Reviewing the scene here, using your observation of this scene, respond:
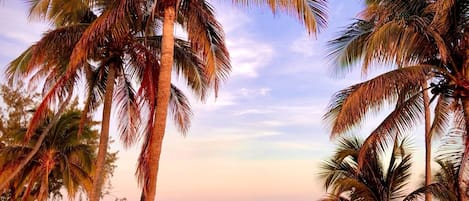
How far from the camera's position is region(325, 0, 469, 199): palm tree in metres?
9.83

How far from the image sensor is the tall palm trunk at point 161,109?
810 cm

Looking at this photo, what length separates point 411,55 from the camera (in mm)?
10805

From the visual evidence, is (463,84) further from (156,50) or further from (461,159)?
(156,50)

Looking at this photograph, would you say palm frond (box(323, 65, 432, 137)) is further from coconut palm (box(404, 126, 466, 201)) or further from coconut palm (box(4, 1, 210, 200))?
coconut palm (box(4, 1, 210, 200))

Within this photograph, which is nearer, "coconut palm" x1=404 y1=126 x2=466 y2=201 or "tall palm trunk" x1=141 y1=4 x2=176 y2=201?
"tall palm trunk" x1=141 y1=4 x2=176 y2=201

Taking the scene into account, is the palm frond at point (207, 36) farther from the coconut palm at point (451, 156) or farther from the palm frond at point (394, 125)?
the coconut palm at point (451, 156)

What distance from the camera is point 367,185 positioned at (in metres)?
13.5

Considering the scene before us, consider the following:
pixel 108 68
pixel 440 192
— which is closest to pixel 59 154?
pixel 108 68

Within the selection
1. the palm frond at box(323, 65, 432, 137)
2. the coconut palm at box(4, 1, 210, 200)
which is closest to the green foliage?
the coconut palm at box(4, 1, 210, 200)

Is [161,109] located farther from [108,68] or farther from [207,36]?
[108,68]

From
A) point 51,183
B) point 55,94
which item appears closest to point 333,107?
point 55,94

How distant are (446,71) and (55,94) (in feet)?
25.4

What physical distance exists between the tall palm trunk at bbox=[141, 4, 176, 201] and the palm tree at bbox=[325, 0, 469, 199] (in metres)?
3.38

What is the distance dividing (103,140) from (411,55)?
718 cm
